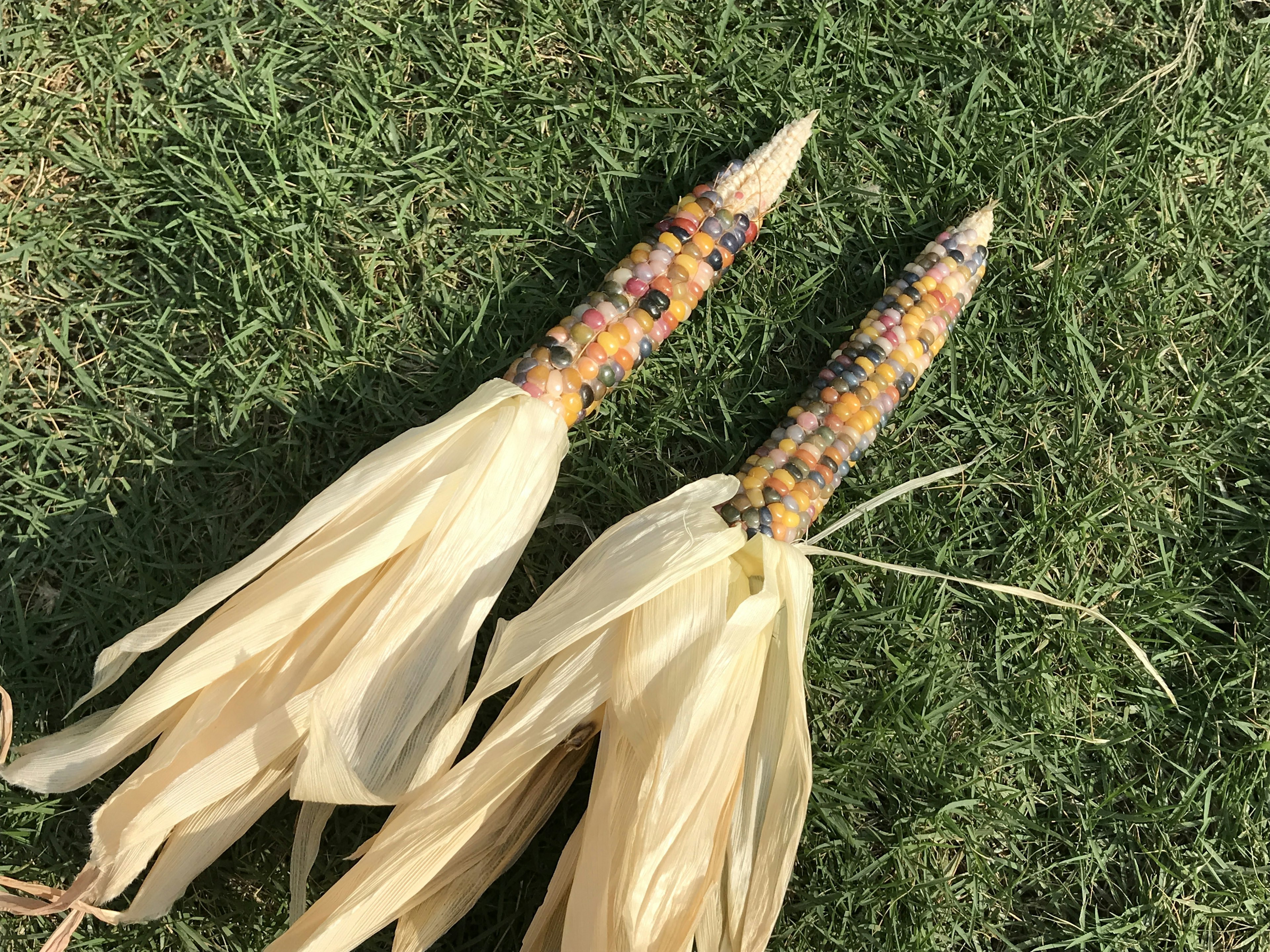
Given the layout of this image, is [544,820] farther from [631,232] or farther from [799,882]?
[631,232]

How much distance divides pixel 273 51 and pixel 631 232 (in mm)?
1054

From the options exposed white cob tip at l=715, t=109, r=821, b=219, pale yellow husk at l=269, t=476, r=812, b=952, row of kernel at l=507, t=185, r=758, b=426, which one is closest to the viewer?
pale yellow husk at l=269, t=476, r=812, b=952

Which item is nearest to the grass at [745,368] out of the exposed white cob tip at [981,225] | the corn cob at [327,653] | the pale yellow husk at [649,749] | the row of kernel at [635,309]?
the exposed white cob tip at [981,225]

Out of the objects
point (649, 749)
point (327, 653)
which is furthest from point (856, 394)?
point (327, 653)

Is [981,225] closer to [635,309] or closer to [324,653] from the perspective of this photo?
[635,309]

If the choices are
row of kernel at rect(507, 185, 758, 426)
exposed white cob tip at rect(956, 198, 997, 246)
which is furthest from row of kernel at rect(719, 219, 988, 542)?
row of kernel at rect(507, 185, 758, 426)

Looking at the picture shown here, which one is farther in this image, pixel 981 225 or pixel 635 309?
pixel 981 225

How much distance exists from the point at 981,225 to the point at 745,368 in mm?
697

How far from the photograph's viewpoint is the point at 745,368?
92.8 inches

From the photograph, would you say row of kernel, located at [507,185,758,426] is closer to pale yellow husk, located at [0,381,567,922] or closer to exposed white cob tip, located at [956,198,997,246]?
pale yellow husk, located at [0,381,567,922]

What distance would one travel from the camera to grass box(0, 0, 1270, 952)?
226 cm

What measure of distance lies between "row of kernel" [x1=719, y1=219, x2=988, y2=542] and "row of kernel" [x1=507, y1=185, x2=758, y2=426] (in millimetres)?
369

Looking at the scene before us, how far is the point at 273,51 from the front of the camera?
2.37m

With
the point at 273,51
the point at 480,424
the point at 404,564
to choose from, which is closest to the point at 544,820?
the point at 404,564
